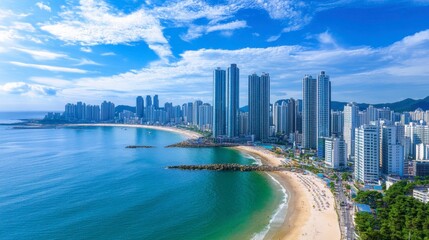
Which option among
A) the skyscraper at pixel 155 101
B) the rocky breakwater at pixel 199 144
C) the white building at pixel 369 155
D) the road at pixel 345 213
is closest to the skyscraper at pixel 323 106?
the rocky breakwater at pixel 199 144

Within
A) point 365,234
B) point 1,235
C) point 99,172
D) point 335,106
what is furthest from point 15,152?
point 335,106

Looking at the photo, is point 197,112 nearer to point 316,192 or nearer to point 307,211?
point 316,192

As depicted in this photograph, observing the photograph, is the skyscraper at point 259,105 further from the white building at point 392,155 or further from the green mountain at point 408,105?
the green mountain at point 408,105

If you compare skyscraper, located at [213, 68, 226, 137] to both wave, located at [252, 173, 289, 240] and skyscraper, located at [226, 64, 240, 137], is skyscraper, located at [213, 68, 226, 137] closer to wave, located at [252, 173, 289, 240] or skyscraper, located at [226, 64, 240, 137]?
skyscraper, located at [226, 64, 240, 137]

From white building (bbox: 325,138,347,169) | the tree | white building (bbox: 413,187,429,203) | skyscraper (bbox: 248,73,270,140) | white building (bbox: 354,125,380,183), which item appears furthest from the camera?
skyscraper (bbox: 248,73,270,140)

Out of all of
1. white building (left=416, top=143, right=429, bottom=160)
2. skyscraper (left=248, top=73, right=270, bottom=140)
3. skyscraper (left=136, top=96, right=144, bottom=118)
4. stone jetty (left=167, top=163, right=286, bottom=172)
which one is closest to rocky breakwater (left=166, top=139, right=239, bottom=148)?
skyscraper (left=248, top=73, right=270, bottom=140)

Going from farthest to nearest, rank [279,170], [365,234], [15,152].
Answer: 1. [15,152]
2. [279,170]
3. [365,234]

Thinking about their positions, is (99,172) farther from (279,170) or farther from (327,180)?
(327,180)
